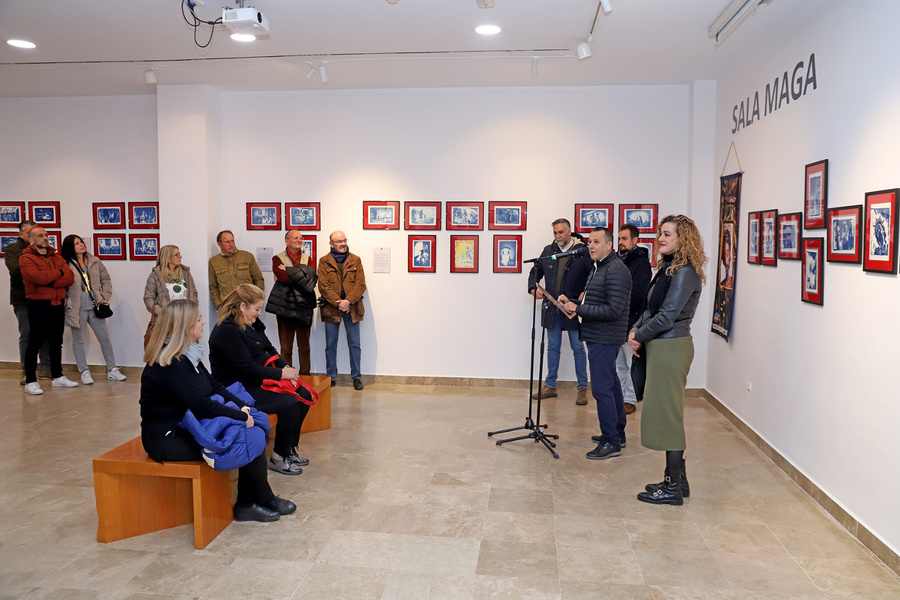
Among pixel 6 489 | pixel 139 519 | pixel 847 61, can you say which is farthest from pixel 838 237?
pixel 6 489

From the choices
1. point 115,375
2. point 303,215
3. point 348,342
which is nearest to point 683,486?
point 348,342

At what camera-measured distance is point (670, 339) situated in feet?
13.5

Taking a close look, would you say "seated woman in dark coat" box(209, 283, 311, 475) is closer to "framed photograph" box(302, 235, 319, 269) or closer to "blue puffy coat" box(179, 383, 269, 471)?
"blue puffy coat" box(179, 383, 269, 471)

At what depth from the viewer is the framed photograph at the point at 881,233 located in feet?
11.4

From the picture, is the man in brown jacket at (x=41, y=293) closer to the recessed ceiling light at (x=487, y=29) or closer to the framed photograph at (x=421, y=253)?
the framed photograph at (x=421, y=253)

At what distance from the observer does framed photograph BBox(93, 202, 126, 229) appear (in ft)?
26.9

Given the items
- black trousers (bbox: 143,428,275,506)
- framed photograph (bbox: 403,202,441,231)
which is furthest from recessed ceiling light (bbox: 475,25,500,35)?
black trousers (bbox: 143,428,275,506)

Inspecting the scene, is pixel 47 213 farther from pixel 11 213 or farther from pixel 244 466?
pixel 244 466

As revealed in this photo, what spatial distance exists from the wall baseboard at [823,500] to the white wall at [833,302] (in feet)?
0.17

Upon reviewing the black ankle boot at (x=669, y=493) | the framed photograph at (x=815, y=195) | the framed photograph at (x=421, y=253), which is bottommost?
the black ankle boot at (x=669, y=493)

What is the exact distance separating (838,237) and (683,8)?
1999 millimetres

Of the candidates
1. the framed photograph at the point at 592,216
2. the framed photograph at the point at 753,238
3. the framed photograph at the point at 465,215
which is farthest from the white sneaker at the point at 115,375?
the framed photograph at the point at 753,238

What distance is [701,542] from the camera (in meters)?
3.65

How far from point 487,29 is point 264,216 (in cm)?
356
